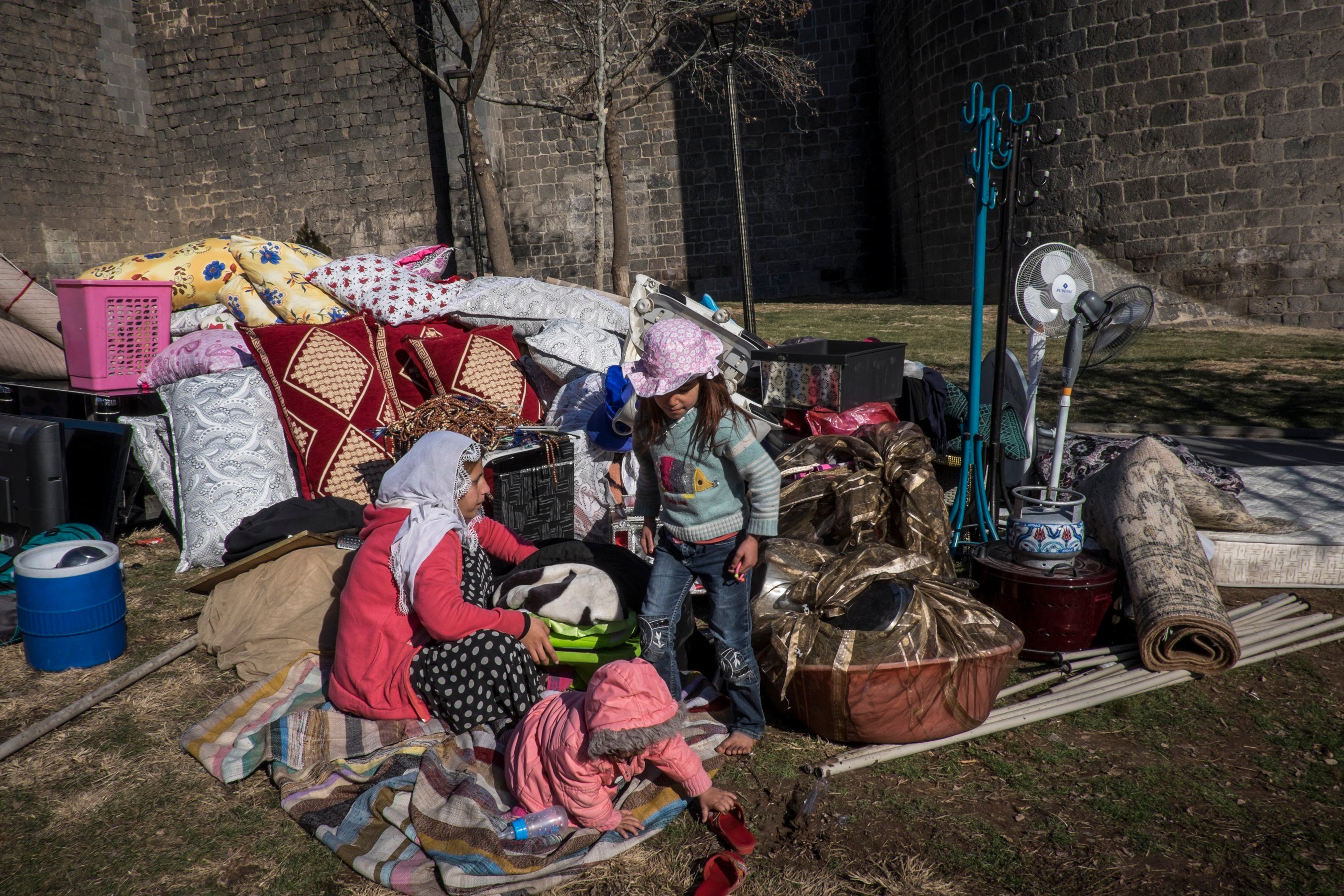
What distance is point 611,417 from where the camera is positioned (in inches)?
170

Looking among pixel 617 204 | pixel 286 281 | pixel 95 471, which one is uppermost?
pixel 617 204

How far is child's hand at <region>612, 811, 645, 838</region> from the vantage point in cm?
229

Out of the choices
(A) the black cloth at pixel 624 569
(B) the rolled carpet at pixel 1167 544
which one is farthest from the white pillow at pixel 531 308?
(B) the rolled carpet at pixel 1167 544

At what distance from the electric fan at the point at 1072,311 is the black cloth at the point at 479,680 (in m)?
2.07

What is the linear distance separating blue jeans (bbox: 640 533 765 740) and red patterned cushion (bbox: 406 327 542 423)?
2271 mm

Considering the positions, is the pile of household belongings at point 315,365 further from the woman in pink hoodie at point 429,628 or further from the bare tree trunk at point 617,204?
the bare tree trunk at point 617,204

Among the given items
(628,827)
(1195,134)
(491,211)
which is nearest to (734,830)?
(628,827)

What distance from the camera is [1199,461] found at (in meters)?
4.30

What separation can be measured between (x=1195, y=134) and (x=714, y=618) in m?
11.7

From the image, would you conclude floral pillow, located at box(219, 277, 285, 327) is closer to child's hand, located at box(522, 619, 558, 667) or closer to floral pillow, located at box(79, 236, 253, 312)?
floral pillow, located at box(79, 236, 253, 312)

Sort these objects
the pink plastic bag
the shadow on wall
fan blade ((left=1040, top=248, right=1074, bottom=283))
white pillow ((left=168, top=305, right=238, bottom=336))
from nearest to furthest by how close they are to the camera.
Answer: fan blade ((left=1040, top=248, right=1074, bottom=283)), the pink plastic bag, white pillow ((left=168, top=305, right=238, bottom=336)), the shadow on wall

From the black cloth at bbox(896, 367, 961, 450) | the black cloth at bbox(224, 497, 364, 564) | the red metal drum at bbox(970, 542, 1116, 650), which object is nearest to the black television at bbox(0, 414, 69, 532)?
the black cloth at bbox(224, 497, 364, 564)

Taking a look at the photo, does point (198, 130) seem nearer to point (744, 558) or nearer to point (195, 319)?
point (195, 319)

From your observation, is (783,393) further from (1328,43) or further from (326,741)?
(1328,43)
